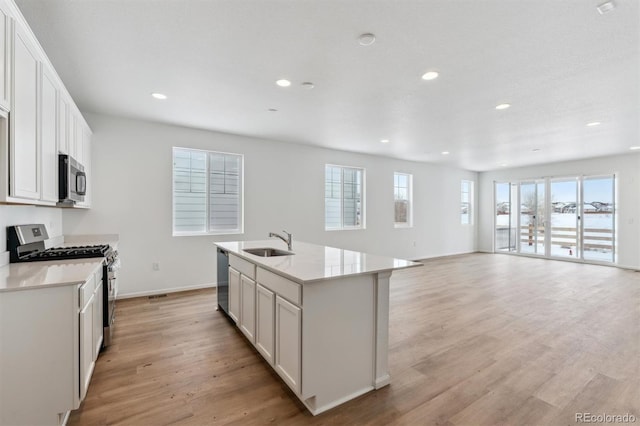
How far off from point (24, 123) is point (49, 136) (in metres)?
0.48

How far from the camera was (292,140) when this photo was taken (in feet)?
18.6

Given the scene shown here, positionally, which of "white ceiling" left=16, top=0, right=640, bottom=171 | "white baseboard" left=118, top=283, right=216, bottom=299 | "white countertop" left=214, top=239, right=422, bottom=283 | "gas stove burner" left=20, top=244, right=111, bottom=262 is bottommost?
"white baseboard" left=118, top=283, right=216, bottom=299

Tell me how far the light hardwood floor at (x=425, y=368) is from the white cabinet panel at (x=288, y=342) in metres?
0.17

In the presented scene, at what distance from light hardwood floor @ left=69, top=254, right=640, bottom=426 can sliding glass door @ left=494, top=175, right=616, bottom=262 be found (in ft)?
12.6

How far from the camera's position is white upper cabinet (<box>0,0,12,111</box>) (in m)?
1.71

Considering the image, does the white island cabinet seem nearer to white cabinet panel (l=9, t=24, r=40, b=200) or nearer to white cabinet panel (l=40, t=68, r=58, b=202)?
white cabinet panel (l=9, t=24, r=40, b=200)

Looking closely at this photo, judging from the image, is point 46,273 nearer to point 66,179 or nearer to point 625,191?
point 66,179

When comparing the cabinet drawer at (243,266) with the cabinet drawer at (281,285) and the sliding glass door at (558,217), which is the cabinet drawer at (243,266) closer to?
→ the cabinet drawer at (281,285)

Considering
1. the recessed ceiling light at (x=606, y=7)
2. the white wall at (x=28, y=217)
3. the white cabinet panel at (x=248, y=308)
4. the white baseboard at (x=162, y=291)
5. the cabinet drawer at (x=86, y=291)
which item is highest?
the recessed ceiling light at (x=606, y=7)

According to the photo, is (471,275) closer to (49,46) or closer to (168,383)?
(168,383)

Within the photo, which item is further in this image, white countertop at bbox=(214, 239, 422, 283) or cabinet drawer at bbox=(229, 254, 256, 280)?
cabinet drawer at bbox=(229, 254, 256, 280)

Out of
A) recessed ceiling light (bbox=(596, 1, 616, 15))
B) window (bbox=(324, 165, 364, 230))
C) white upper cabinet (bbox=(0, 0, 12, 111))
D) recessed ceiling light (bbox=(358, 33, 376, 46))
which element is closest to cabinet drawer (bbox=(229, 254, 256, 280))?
white upper cabinet (bbox=(0, 0, 12, 111))

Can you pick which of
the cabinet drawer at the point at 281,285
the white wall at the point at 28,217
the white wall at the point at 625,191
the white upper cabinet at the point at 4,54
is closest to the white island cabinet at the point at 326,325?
the cabinet drawer at the point at 281,285

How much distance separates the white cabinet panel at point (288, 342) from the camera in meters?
1.96
